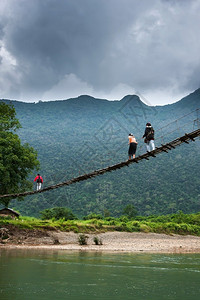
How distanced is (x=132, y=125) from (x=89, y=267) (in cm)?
11178

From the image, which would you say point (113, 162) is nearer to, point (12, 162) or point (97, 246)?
point (97, 246)

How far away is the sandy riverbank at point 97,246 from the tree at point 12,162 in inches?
141

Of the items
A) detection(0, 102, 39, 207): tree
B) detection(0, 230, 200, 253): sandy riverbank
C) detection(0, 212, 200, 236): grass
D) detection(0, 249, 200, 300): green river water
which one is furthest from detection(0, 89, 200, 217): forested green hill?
detection(0, 249, 200, 300): green river water

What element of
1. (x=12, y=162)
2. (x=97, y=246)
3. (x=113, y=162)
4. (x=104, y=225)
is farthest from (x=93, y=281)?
(x=113, y=162)

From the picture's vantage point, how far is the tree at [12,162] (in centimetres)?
2308

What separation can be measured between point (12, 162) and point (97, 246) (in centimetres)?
913

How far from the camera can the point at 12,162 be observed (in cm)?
2402

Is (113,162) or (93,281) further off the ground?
(113,162)

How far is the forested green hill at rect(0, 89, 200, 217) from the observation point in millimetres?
72688

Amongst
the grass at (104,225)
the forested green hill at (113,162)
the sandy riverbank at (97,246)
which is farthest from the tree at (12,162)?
the forested green hill at (113,162)

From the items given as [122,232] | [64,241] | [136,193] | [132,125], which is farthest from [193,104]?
[64,241]

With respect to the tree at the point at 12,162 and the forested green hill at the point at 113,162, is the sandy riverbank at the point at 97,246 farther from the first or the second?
the forested green hill at the point at 113,162

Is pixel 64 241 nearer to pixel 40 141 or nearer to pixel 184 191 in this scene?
pixel 184 191

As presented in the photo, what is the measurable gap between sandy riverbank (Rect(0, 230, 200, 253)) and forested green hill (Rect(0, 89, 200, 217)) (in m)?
7.99
